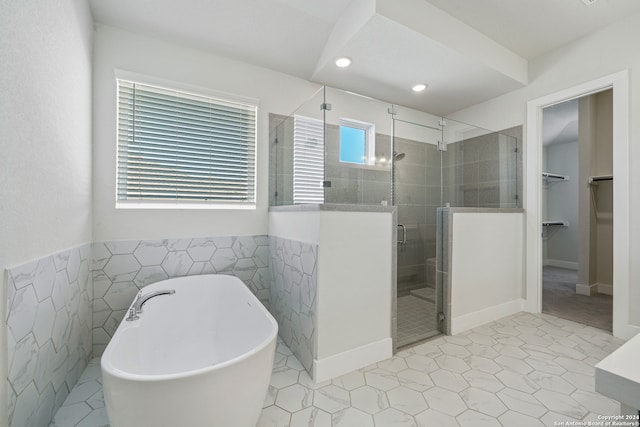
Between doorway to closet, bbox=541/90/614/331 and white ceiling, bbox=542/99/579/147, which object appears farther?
white ceiling, bbox=542/99/579/147

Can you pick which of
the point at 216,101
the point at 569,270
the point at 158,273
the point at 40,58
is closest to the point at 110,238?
the point at 158,273

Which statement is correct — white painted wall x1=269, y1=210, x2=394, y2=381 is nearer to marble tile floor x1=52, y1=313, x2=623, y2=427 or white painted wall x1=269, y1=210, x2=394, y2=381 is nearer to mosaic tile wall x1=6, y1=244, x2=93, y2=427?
marble tile floor x1=52, y1=313, x2=623, y2=427

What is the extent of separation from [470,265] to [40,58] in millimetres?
3237

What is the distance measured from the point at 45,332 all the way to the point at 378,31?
2656 millimetres

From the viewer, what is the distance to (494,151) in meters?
2.93

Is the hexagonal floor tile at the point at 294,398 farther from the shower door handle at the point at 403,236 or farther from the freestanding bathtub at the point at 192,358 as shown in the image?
the shower door handle at the point at 403,236

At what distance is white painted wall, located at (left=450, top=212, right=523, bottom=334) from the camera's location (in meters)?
2.40

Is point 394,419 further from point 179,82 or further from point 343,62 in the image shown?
point 179,82

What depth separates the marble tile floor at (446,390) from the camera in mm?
1354

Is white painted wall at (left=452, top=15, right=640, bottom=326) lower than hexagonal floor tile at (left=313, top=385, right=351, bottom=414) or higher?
higher

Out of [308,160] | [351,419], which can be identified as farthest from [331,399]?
[308,160]

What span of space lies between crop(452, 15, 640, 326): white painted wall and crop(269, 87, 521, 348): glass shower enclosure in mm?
502

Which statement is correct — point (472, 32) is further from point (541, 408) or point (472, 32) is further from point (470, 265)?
point (541, 408)

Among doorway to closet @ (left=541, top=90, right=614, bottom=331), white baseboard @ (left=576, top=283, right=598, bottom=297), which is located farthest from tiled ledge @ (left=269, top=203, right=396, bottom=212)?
white baseboard @ (left=576, top=283, right=598, bottom=297)
